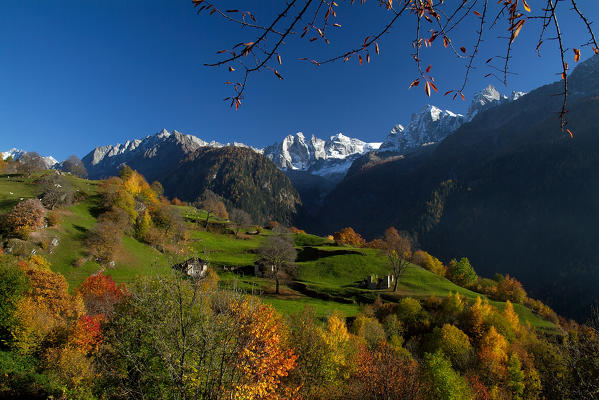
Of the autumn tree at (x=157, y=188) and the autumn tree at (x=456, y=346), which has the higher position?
the autumn tree at (x=157, y=188)

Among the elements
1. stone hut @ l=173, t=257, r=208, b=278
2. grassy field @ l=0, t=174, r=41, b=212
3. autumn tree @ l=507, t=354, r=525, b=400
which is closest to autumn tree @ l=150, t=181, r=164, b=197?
grassy field @ l=0, t=174, r=41, b=212

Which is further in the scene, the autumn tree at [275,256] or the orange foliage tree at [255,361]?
the autumn tree at [275,256]

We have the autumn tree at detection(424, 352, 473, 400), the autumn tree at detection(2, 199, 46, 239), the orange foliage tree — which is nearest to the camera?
the orange foliage tree

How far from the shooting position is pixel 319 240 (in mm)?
101062

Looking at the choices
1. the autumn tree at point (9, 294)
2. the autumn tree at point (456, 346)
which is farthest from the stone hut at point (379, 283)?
the autumn tree at point (9, 294)

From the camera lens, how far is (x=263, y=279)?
209ft

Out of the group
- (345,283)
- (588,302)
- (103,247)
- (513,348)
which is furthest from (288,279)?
(588,302)

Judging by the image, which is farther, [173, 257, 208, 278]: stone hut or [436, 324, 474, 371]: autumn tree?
[436, 324, 474, 371]: autumn tree

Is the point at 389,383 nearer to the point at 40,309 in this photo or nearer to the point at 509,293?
the point at 40,309

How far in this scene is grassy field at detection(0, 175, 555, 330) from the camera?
4862 centimetres

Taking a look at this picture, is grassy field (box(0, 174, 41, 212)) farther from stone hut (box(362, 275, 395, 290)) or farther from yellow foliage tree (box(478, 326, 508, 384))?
yellow foliage tree (box(478, 326, 508, 384))

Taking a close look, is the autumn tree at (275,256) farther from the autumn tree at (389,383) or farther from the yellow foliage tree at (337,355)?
the autumn tree at (389,383)

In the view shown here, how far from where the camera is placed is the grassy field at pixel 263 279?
48625 mm

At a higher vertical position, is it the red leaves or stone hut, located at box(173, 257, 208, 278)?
the red leaves
